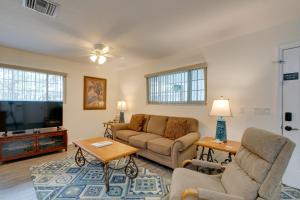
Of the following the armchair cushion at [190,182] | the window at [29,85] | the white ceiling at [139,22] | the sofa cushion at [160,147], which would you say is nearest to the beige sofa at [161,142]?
the sofa cushion at [160,147]

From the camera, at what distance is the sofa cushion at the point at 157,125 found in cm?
365

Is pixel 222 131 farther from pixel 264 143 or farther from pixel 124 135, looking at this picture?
pixel 124 135

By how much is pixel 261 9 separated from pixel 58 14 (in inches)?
104

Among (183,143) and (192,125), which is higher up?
(192,125)

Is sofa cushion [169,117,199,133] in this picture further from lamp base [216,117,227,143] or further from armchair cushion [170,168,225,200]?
armchair cushion [170,168,225,200]

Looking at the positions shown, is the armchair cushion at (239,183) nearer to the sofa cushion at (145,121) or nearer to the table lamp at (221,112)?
the table lamp at (221,112)

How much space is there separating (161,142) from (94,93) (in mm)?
2846

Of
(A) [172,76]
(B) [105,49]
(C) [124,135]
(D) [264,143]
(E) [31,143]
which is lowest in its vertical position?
(E) [31,143]

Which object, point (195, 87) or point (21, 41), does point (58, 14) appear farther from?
point (195, 87)

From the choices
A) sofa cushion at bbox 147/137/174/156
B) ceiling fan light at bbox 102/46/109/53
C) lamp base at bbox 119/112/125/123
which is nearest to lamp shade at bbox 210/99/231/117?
sofa cushion at bbox 147/137/174/156

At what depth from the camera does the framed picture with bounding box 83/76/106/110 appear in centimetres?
460

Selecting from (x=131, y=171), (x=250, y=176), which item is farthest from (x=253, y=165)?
(x=131, y=171)

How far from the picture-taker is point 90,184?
90.1 inches

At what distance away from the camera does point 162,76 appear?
13.6ft
